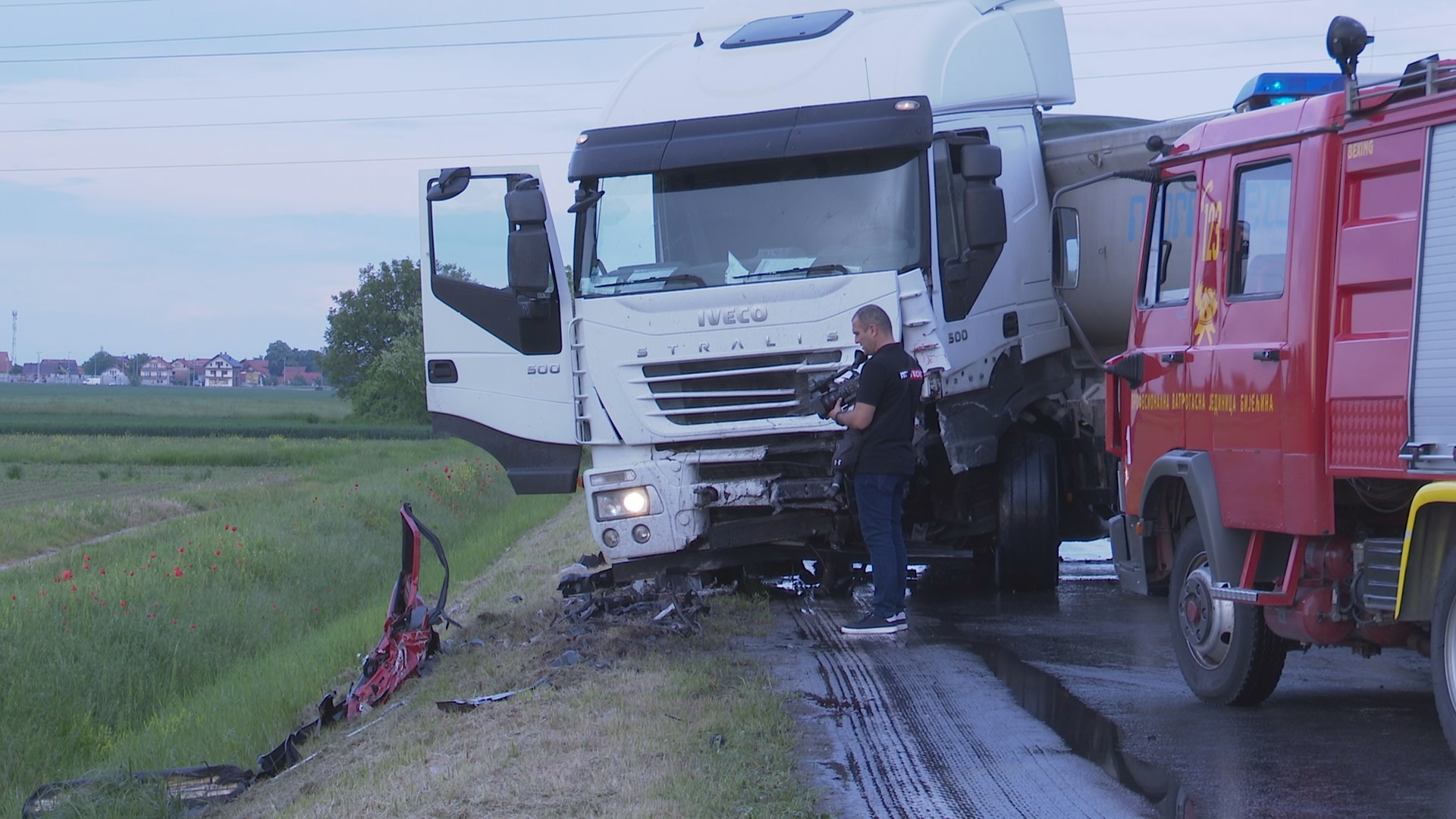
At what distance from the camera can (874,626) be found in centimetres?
932

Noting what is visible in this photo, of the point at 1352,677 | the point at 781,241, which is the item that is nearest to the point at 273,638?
the point at 781,241

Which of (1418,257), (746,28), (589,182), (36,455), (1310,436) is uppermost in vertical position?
(746,28)

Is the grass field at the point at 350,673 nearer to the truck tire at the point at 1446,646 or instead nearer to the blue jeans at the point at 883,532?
the blue jeans at the point at 883,532

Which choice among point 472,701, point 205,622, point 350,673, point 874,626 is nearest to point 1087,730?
point 874,626

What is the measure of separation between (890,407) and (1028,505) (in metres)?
2.43

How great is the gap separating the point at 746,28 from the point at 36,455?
4434 centimetres

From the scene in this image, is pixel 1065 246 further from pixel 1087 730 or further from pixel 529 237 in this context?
pixel 1087 730

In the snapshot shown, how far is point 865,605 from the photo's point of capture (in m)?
11.1

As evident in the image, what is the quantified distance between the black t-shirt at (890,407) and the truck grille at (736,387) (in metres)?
0.56

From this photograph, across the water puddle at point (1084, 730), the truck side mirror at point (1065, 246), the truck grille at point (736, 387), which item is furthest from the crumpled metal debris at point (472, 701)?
the truck side mirror at point (1065, 246)

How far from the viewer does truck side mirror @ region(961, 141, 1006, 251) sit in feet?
31.8

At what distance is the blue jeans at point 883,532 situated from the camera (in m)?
9.20

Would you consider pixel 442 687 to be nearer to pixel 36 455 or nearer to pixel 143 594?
pixel 143 594

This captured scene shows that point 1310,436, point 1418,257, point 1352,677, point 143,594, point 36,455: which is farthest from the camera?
point 36,455
